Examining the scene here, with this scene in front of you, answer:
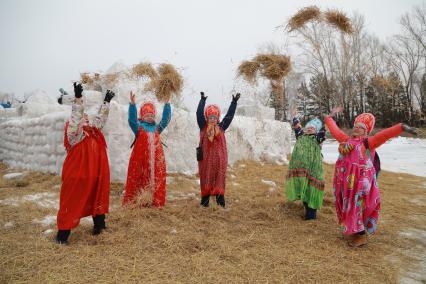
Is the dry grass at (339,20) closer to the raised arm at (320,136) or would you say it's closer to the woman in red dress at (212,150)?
the raised arm at (320,136)

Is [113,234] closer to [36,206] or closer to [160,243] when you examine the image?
[160,243]

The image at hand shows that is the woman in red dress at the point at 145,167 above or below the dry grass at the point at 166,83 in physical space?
below

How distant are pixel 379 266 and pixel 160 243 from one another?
2154 mm

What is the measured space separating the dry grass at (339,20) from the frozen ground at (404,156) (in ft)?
20.0

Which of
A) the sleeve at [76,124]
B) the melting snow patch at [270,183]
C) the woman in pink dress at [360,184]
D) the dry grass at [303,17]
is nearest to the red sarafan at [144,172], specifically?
the sleeve at [76,124]

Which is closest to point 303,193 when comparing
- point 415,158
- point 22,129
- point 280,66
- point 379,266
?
point 379,266

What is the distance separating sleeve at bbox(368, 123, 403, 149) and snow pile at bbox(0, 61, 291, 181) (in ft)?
11.1

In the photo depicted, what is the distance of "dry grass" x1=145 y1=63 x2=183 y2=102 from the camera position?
4.86 metres

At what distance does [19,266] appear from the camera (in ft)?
8.64

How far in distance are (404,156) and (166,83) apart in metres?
11.3

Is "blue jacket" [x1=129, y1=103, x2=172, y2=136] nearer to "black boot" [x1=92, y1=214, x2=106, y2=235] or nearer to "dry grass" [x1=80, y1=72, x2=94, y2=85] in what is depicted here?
"black boot" [x1=92, y1=214, x2=106, y2=235]

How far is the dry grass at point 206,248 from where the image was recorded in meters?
2.60

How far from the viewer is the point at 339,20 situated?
5246 millimetres

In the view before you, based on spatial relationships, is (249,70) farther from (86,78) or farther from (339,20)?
(86,78)
